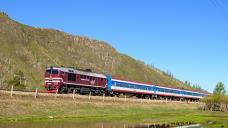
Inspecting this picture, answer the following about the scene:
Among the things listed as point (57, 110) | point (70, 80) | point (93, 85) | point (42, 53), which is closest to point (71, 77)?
point (70, 80)

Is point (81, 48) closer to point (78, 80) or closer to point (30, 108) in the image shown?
point (78, 80)

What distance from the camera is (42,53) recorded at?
130000mm

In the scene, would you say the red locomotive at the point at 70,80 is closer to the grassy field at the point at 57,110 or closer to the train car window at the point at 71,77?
the train car window at the point at 71,77

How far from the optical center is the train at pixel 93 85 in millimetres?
55566

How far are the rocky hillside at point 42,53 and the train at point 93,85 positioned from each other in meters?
26.8

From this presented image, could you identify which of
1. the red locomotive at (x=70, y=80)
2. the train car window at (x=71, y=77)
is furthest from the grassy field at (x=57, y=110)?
the train car window at (x=71, y=77)

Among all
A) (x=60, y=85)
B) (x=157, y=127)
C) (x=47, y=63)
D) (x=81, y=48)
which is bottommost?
(x=157, y=127)

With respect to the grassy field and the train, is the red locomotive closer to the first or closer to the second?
the train

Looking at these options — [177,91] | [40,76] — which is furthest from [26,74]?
[177,91]

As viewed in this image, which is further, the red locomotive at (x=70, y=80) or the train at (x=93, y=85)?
the train at (x=93, y=85)

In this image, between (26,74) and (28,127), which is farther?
(26,74)

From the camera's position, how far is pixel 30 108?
3997 centimetres

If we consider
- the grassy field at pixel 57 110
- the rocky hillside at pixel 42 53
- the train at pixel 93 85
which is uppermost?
the rocky hillside at pixel 42 53

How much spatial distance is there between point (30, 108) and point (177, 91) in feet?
250
